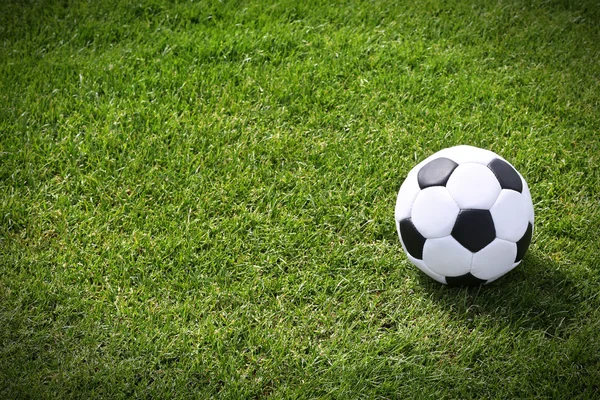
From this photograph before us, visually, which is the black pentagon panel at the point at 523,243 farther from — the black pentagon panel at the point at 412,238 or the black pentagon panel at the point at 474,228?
the black pentagon panel at the point at 412,238

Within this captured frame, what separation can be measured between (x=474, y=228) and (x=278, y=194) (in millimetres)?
1233

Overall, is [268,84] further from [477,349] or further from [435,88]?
[477,349]

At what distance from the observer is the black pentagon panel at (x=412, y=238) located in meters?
3.12

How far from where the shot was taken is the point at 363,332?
3199 mm

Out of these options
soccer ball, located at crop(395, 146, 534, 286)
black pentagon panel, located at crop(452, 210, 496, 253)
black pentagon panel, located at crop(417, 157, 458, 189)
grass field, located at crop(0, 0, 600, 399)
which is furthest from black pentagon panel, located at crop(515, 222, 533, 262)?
black pentagon panel, located at crop(417, 157, 458, 189)

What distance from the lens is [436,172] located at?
10.4 feet

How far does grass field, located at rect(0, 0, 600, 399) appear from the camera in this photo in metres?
3.06

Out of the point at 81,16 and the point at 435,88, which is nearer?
the point at 435,88

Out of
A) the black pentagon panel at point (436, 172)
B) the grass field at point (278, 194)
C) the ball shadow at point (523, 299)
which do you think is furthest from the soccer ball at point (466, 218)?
the grass field at point (278, 194)

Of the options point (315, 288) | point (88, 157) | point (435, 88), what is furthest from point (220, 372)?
point (435, 88)

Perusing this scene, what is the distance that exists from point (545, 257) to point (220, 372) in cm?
182

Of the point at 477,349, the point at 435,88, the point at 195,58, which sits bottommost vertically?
the point at 477,349

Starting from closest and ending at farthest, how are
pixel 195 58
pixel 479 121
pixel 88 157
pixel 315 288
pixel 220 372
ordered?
pixel 220 372
pixel 315 288
pixel 88 157
pixel 479 121
pixel 195 58

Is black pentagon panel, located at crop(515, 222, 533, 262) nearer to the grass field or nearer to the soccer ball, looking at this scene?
the soccer ball
